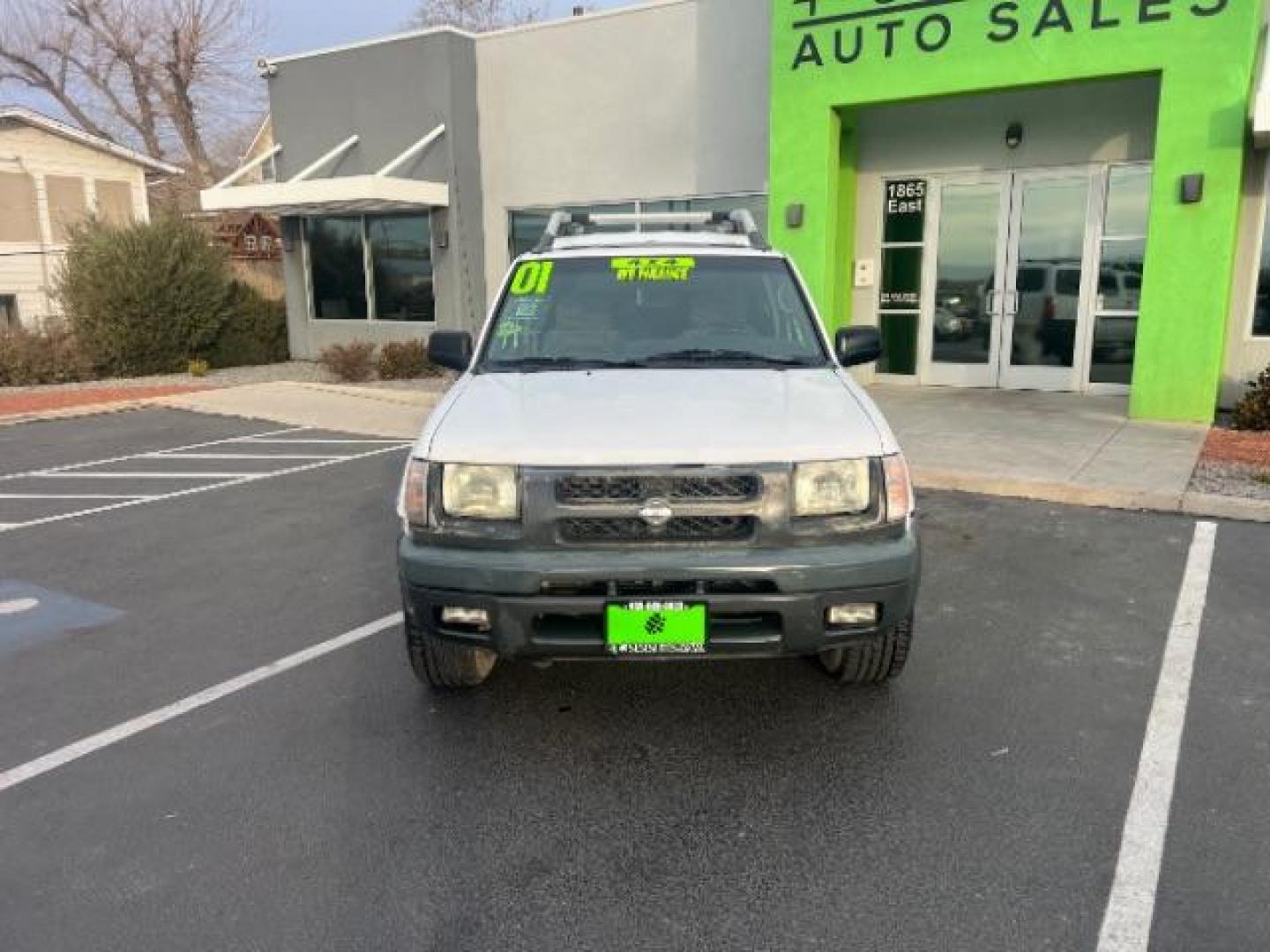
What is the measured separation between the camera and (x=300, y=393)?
1416 cm

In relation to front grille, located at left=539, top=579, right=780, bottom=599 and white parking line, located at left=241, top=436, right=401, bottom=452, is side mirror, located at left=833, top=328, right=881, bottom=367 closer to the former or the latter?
front grille, located at left=539, top=579, right=780, bottom=599

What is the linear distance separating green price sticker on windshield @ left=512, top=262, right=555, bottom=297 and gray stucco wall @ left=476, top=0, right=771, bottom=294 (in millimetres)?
9492

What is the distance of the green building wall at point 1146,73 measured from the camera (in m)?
8.98

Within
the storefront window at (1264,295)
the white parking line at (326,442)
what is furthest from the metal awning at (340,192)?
the storefront window at (1264,295)

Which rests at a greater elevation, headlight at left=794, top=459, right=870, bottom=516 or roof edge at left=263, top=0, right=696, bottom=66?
roof edge at left=263, top=0, right=696, bottom=66

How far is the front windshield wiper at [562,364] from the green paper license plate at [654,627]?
4.37 ft

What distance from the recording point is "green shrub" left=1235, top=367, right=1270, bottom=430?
9.16 meters

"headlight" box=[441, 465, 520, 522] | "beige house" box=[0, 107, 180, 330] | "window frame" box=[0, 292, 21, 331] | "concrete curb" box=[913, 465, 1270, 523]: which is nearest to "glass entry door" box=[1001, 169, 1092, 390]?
"concrete curb" box=[913, 465, 1270, 523]

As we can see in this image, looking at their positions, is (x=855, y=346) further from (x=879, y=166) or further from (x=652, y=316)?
(x=879, y=166)

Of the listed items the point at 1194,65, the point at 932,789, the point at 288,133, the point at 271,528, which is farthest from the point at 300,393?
the point at 932,789

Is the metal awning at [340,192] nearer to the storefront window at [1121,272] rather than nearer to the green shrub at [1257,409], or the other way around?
the storefront window at [1121,272]

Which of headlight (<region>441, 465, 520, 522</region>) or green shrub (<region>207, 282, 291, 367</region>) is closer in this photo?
headlight (<region>441, 465, 520, 522</region>)

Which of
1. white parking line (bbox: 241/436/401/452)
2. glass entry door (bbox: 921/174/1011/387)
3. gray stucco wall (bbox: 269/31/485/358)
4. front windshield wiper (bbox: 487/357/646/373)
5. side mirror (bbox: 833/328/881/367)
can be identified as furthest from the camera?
gray stucco wall (bbox: 269/31/485/358)

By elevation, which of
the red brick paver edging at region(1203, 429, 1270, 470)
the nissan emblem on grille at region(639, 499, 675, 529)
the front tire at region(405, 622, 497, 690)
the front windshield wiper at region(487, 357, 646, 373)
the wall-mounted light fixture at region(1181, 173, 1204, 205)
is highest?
the wall-mounted light fixture at region(1181, 173, 1204, 205)
